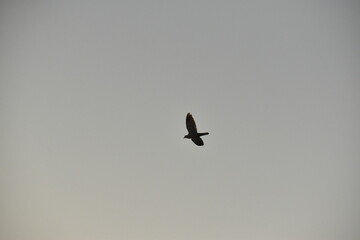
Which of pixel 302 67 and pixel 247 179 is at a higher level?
pixel 302 67

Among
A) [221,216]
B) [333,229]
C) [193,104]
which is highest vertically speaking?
[193,104]

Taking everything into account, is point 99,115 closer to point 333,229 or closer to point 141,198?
point 141,198

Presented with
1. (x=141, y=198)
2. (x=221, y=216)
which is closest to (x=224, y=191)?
(x=221, y=216)

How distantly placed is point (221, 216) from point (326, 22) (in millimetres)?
1845

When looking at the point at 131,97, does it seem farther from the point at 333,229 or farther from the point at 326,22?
the point at 333,229

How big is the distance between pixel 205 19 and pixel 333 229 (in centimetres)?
204

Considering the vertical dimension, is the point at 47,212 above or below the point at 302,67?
below

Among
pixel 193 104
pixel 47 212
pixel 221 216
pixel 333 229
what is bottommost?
pixel 333 229

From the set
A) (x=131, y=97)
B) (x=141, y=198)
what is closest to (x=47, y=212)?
(x=141, y=198)

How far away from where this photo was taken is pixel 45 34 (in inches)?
169

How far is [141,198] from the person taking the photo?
14.1 ft

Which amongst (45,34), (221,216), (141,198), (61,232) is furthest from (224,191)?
(45,34)

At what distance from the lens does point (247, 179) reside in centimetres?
427

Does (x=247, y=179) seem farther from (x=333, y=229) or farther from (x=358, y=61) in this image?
(x=358, y=61)
